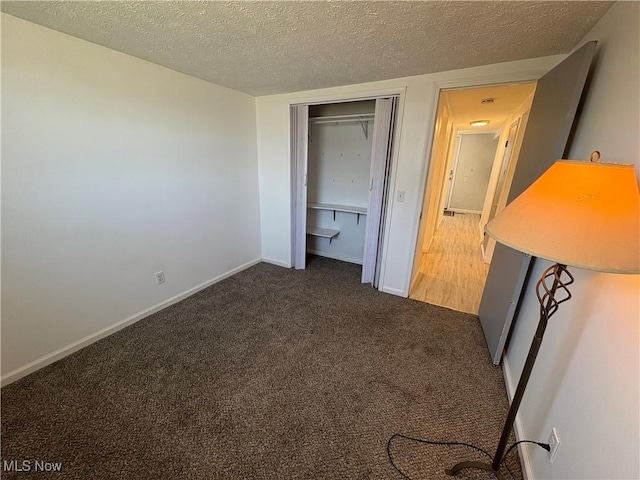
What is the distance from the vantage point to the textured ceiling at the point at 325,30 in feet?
4.24

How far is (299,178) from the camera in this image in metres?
3.23

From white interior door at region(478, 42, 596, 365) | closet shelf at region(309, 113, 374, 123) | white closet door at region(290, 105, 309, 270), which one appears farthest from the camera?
closet shelf at region(309, 113, 374, 123)

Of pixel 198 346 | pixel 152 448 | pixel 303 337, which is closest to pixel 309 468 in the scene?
pixel 152 448

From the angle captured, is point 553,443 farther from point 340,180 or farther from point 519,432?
point 340,180

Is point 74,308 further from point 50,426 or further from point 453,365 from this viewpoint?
point 453,365

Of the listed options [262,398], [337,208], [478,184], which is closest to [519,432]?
[262,398]

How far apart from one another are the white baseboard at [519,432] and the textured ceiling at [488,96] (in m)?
2.32

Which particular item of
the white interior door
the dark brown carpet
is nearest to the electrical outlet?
the dark brown carpet

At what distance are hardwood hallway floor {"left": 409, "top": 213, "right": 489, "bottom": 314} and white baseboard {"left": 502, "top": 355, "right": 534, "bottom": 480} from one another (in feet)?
2.85

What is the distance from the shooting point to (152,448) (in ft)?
4.31

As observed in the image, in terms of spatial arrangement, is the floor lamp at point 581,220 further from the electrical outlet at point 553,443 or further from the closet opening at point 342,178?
the closet opening at point 342,178

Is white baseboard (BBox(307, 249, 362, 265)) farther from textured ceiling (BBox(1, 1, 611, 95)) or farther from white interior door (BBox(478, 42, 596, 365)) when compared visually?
textured ceiling (BBox(1, 1, 611, 95))

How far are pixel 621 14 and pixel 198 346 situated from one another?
3.17 meters

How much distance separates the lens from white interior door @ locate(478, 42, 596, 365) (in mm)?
1341
